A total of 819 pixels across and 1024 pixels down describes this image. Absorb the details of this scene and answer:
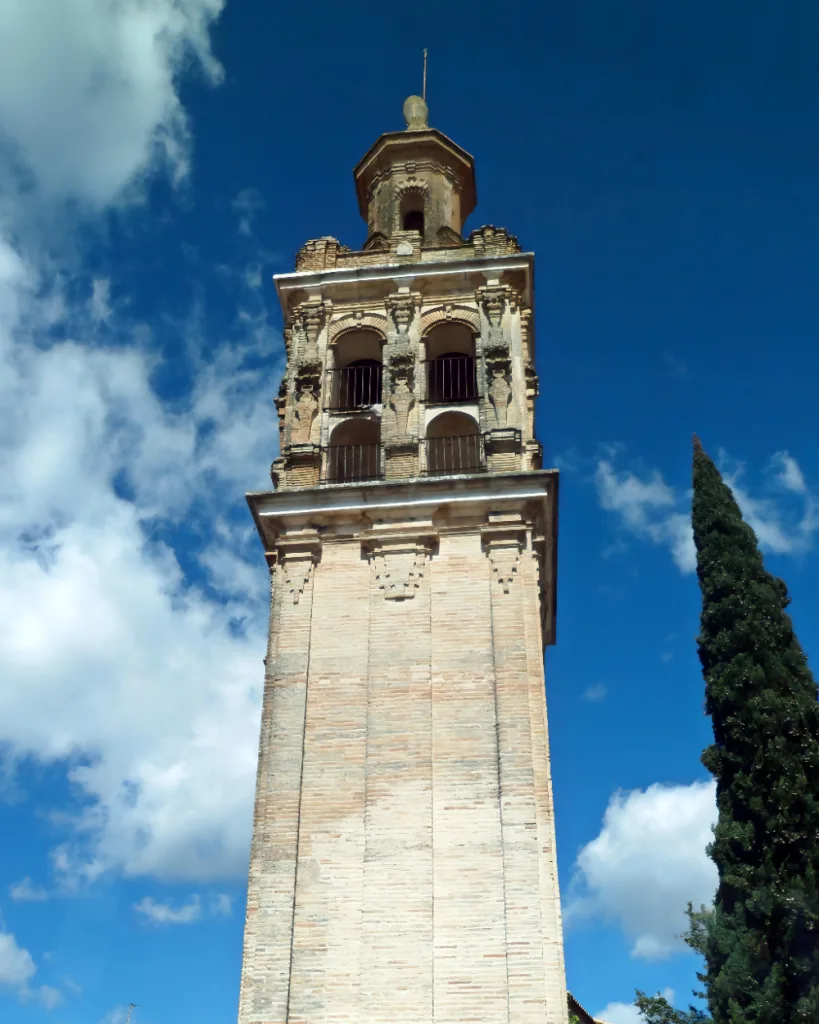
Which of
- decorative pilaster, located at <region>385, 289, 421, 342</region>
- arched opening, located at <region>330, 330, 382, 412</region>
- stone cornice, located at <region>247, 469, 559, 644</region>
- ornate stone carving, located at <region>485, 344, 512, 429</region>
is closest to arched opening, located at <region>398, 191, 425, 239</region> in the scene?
decorative pilaster, located at <region>385, 289, 421, 342</region>

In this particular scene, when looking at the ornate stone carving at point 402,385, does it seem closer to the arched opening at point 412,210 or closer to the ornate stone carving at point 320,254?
the ornate stone carving at point 320,254

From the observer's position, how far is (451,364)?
2111cm

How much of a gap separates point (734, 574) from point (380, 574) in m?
5.85

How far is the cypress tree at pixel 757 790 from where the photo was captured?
1425 centimetres

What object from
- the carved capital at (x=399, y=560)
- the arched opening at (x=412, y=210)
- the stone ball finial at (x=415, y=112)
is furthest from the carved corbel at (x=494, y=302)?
the stone ball finial at (x=415, y=112)

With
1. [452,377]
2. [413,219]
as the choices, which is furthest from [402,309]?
[413,219]

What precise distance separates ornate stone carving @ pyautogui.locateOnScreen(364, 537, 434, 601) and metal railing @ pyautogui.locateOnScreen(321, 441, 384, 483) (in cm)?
178

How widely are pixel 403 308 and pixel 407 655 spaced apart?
7306mm

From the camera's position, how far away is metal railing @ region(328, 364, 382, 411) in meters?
20.1

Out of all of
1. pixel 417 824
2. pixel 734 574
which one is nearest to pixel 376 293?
pixel 734 574

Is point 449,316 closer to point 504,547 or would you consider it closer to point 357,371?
point 357,371

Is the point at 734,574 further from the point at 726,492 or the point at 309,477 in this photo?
the point at 309,477

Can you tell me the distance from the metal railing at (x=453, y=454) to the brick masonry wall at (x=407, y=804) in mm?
1851

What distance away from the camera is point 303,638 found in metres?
16.4
